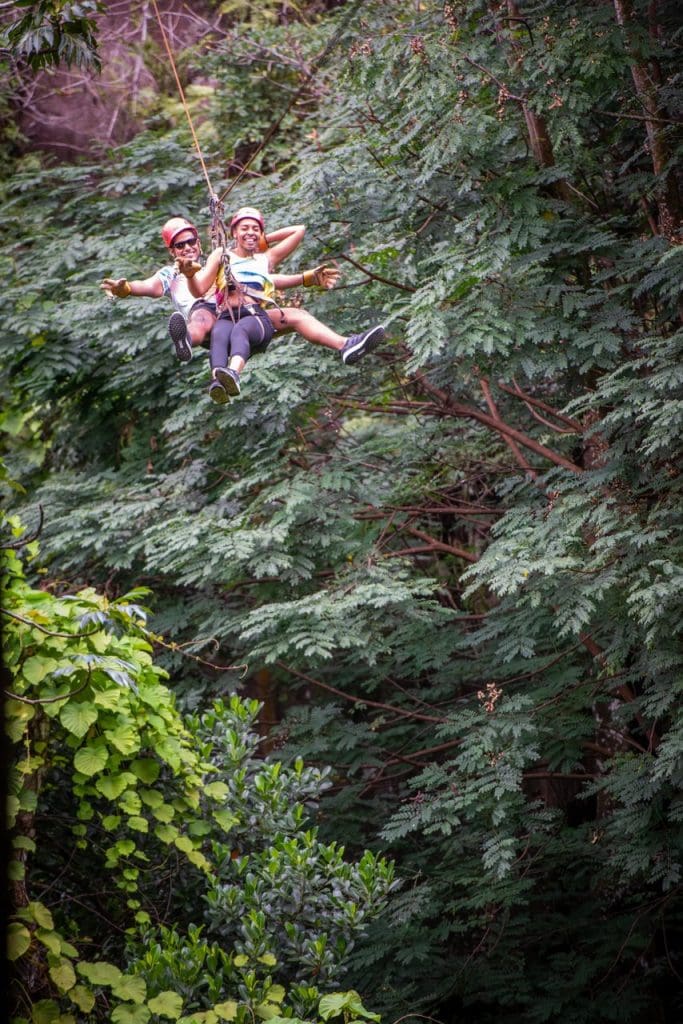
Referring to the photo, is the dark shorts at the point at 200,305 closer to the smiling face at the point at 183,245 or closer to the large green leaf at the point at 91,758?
the smiling face at the point at 183,245

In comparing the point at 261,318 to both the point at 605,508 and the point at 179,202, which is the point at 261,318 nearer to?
the point at 605,508

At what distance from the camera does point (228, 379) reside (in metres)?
4.33

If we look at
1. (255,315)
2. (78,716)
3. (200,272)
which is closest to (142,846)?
(78,716)

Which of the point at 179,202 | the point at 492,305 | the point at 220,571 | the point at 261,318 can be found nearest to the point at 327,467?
the point at 220,571

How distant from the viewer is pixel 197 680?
7.29 meters

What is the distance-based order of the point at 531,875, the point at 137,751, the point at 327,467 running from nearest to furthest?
the point at 137,751, the point at 327,467, the point at 531,875

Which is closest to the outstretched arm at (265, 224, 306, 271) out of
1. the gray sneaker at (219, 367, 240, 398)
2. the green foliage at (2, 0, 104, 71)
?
the gray sneaker at (219, 367, 240, 398)

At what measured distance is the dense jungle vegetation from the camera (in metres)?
4.32

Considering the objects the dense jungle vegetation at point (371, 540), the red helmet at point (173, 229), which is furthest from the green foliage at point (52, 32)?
the red helmet at point (173, 229)

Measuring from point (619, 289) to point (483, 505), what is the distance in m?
2.06

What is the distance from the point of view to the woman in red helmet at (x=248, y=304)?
446 cm

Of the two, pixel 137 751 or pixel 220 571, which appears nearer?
pixel 137 751

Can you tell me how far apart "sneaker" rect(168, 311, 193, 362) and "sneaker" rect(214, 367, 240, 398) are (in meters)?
0.24

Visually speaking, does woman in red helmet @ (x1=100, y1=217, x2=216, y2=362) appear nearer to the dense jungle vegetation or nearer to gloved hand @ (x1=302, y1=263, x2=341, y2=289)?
gloved hand @ (x1=302, y1=263, x2=341, y2=289)
